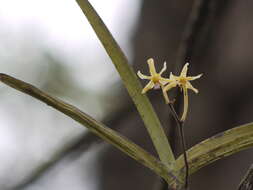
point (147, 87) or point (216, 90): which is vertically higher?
point (147, 87)

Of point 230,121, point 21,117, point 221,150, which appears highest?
point 221,150

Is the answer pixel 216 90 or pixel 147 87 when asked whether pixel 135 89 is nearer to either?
pixel 147 87

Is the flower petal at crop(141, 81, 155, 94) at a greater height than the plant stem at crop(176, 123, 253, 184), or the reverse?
the flower petal at crop(141, 81, 155, 94)

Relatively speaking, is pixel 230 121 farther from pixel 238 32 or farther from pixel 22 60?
pixel 22 60

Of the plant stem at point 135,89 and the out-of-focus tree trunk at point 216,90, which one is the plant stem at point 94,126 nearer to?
the plant stem at point 135,89

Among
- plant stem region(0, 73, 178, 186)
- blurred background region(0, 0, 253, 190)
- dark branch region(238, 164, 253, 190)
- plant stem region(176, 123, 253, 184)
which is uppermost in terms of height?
plant stem region(0, 73, 178, 186)

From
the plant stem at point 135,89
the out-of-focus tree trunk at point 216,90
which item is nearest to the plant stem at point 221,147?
the plant stem at point 135,89

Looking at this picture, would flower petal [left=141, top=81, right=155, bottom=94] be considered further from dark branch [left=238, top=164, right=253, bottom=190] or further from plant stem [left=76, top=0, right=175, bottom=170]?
dark branch [left=238, top=164, right=253, bottom=190]

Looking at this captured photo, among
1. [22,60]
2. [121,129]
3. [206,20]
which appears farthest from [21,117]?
[206,20]

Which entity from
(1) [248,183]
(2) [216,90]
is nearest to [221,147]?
(1) [248,183]

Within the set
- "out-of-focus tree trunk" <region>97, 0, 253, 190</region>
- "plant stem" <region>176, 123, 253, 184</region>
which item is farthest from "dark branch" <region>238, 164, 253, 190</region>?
"out-of-focus tree trunk" <region>97, 0, 253, 190</region>

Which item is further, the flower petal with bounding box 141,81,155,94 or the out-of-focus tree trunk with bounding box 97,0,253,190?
the out-of-focus tree trunk with bounding box 97,0,253,190
